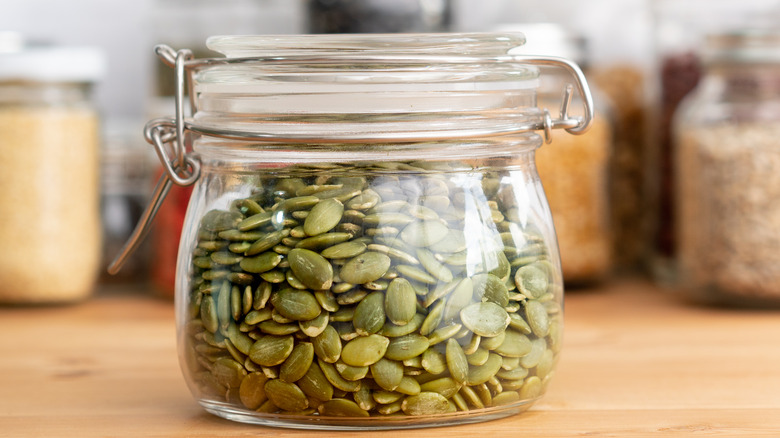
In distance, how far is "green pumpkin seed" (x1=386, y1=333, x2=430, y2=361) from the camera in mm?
526

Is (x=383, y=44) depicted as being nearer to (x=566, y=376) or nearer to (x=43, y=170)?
(x=566, y=376)

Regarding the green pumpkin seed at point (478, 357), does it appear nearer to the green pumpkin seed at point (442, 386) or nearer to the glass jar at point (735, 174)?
the green pumpkin seed at point (442, 386)

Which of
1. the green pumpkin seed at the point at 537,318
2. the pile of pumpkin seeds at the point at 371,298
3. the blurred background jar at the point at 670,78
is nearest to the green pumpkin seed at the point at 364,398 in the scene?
the pile of pumpkin seeds at the point at 371,298

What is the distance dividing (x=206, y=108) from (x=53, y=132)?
0.53 meters

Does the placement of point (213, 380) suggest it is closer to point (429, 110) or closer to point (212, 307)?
point (212, 307)

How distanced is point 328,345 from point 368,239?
A: 0.06 metres

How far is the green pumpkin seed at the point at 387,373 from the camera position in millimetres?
525

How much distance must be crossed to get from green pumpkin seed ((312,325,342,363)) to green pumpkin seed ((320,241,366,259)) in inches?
1.6

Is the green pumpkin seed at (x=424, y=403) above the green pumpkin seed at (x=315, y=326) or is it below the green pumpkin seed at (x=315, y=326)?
below

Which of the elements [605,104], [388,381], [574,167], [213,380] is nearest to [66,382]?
[213,380]

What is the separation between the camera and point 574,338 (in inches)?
34.9

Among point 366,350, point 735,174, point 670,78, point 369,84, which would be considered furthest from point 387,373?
point 670,78

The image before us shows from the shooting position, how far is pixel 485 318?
0.54 metres

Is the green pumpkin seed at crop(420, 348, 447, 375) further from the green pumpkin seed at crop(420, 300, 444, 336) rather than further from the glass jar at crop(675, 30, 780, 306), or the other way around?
the glass jar at crop(675, 30, 780, 306)
